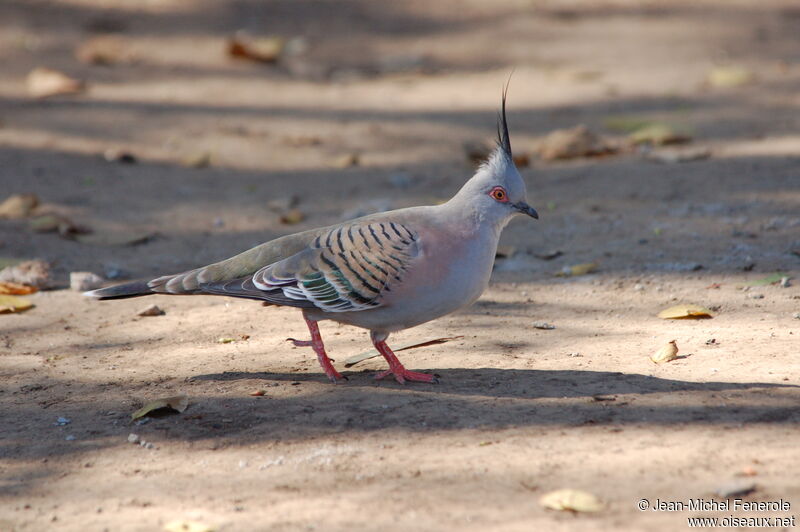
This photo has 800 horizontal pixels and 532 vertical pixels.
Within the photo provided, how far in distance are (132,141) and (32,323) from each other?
3.97 m

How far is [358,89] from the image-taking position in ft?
34.3

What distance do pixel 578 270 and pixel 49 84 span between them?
22.1 feet

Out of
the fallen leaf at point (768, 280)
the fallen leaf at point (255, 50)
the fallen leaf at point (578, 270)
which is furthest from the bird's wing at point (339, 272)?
the fallen leaf at point (255, 50)

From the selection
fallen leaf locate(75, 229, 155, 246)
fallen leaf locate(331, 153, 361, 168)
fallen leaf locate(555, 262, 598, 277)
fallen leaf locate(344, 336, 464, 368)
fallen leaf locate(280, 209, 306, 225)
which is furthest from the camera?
fallen leaf locate(331, 153, 361, 168)

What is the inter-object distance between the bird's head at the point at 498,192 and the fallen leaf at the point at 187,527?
190cm

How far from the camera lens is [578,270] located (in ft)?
19.0

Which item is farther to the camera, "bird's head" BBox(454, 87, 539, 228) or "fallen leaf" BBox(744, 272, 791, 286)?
"fallen leaf" BBox(744, 272, 791, 286)

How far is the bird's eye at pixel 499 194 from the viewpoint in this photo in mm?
4238

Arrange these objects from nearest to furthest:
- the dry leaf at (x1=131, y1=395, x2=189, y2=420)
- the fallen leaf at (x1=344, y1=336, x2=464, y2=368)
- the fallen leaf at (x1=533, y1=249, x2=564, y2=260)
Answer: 1. the dry leaf at (x1=131, y1=395, x2=189, y2=420)
2. the fallen leaf at (x1=344, y1=336, x2=464, y2=368)
3. the fallen leaf at (x1=533, y1=249, x2=564, y2=260)

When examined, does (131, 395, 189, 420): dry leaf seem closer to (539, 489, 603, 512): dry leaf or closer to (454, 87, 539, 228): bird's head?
(454, 87, 539, 228): bird's head

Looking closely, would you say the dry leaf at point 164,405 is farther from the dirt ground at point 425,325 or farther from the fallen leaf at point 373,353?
the fallen leaf at point 373,353

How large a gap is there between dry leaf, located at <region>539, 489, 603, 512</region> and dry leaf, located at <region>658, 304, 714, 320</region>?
2.11m

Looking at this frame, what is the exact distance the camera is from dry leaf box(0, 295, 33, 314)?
550 cm

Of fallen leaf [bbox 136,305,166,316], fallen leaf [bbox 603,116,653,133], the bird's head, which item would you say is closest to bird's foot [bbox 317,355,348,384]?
the bird's head
